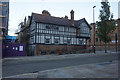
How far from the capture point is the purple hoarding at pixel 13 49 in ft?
70.7

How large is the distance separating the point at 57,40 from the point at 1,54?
518 inches

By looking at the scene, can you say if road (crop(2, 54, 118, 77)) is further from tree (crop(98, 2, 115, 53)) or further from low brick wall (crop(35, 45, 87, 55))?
tree (crop(98, 2, 115, 53))

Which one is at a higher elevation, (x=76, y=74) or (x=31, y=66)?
(x=76, y=74)

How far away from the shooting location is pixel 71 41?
28.2 metres

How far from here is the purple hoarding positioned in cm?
2155

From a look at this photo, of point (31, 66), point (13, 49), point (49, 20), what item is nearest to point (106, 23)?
point (49, 20)

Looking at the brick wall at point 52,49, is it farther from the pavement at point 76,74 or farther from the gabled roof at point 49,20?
the pavement at point 76,74

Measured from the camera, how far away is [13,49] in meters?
22.2

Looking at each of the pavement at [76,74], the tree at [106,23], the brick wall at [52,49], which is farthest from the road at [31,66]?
the tree at [106,23]

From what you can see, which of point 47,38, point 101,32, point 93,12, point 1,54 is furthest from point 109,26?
point 1,54

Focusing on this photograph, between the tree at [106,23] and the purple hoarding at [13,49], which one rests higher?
the tree at [106,23]

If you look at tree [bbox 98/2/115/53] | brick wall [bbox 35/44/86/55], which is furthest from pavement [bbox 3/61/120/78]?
tree [bbox 98/2/115/53]

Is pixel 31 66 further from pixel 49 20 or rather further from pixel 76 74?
pixel 49 20

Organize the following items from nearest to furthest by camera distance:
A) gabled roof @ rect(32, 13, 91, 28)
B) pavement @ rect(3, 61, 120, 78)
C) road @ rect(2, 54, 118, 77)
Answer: pavement @ rect(3, 61, 120, 78) → road @ rect(2, 54, 118, 77) → gabled roof @ rect(32, 13, 91, 28)
